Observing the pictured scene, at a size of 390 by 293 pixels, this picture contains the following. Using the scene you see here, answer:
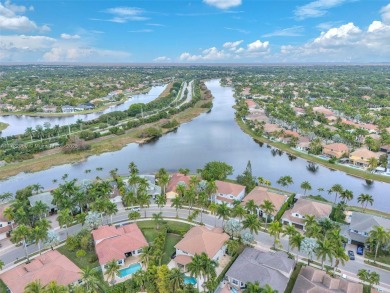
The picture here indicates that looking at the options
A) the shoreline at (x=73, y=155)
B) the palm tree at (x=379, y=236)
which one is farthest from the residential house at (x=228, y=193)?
the shoreline at (x=73, y=155)

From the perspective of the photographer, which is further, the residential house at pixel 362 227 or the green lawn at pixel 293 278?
the residential house at pixel 362 227

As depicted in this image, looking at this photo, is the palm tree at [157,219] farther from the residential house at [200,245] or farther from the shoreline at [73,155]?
the shoreline at [73,155]

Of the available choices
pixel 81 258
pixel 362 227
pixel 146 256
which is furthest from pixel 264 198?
pixel 81 258

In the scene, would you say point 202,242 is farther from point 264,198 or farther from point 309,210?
point 309,210

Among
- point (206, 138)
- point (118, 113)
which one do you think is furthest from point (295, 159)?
point (118, 113)

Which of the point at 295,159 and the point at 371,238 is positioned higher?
the point at 371,238

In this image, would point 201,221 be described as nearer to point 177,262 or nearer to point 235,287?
Result: point 177,262

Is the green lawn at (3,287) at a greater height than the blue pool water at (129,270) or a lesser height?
greater

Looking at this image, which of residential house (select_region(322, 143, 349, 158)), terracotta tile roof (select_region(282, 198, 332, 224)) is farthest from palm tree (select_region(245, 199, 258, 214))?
residential house (select_region(322, 143, 349, 158))
